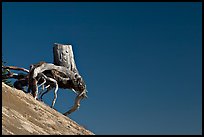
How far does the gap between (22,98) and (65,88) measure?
301 inches

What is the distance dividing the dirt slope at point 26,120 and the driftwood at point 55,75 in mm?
4067

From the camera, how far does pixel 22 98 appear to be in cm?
1669

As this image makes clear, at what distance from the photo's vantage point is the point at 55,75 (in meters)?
22.8

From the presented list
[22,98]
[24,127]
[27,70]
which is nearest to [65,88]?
[27,70]

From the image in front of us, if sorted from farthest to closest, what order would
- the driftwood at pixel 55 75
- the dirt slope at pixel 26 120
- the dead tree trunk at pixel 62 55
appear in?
1. the dead tree trunk at pixel 62 55
2. the driftwood at pixel 55 75
3. the dirt slope at pixel 26 120

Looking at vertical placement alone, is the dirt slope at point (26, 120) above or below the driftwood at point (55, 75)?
below

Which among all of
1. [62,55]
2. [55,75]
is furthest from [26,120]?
[62,55]

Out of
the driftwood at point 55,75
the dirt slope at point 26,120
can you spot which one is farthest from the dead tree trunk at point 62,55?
the dirt slope at point 26,120

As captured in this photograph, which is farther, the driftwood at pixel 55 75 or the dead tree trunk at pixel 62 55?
the dead tree trunk at pixel 62 55

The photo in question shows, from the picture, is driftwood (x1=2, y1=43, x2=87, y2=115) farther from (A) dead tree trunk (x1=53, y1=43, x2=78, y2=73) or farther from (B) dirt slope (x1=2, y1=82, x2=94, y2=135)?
(B) dirt slope (x1=2, y1=82, x2=94, y2=135)

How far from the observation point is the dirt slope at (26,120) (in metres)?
11.7

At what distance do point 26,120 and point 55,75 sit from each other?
9.43m

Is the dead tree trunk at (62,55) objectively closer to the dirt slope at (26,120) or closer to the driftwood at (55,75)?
the driftwood at (55,75)

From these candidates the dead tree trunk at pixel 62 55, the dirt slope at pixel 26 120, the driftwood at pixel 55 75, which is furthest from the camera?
the dead tree trunk at pixel 62 55
